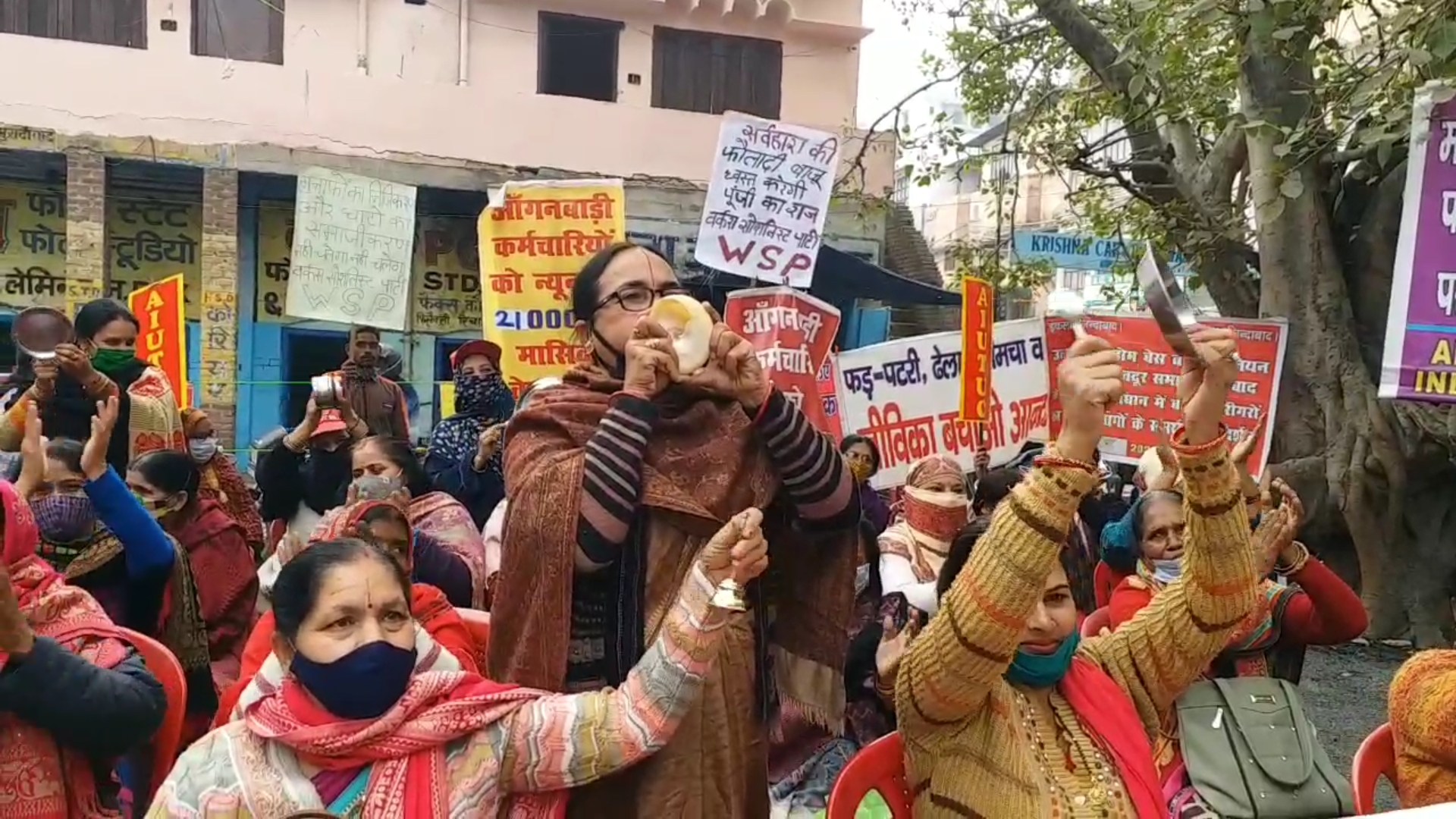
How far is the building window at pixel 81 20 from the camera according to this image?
11852 mm

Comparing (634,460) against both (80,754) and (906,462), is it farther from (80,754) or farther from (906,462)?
(906,462)

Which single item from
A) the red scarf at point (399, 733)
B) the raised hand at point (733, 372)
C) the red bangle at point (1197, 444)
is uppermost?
the raised hand at point (733, 372)

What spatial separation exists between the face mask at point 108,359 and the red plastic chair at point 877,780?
3185mm

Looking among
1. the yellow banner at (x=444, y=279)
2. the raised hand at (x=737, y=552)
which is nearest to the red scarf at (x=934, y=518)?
the raised hand at (x=737, y=552)

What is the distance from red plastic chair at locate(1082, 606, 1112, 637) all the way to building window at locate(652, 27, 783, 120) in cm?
1110

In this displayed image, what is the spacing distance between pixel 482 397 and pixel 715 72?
30.0 feet

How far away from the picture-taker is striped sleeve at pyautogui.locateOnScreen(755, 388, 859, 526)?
2.02 meters

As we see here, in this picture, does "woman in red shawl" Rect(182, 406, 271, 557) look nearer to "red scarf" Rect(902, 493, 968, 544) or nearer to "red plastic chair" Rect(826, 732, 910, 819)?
"red scarf" Rect(902, 493, 968, 544)

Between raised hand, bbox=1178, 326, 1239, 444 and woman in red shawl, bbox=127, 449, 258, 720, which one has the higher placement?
raised hand, bbox=1178, 326, 1239, 444

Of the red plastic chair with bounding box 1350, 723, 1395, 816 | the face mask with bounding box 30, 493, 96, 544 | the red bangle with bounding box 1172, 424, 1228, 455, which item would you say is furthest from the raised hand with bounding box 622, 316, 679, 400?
the red plastic chair with bounding box 1350, 723, 1395, 816

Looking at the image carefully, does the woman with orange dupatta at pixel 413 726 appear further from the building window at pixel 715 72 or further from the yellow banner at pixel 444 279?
the building window at pixel 715 72

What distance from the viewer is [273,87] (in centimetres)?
1223

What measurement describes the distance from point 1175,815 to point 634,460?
169 cm

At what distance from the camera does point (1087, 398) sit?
6.43 feet
